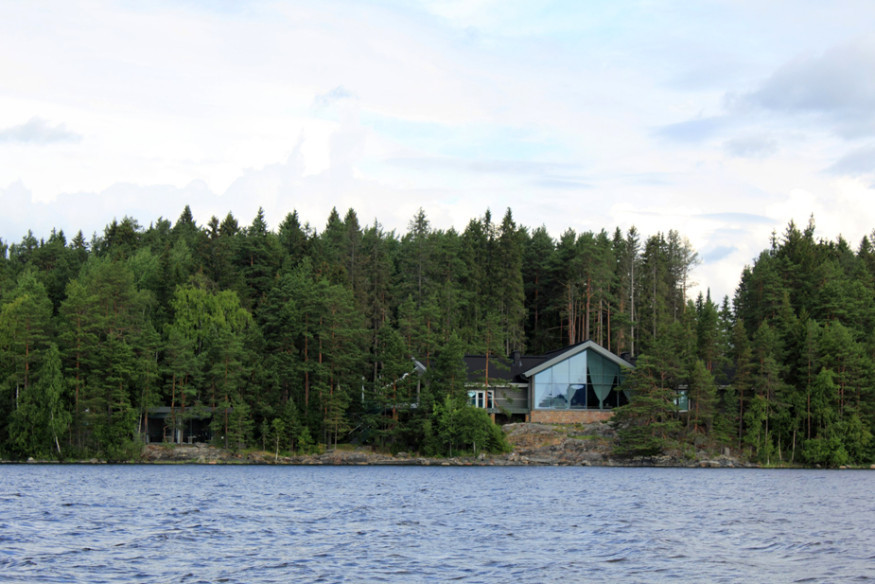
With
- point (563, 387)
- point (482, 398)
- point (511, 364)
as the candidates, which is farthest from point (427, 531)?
point (511, 364)

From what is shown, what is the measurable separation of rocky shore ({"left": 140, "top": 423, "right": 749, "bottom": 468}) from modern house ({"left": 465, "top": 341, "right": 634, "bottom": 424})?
14.4 feet

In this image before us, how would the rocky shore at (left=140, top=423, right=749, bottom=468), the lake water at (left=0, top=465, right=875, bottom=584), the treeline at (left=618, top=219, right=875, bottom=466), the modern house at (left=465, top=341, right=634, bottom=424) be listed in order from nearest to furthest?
1. the lake water at (left=0, top=465, right=875, bottom=584)
2. the rocky shore at (left=140, top=423, right=749, bottom=468)
3. the treeline at (left=618, top=219, right=875, bottom=466)
4. the modern house at (left=465, top=341, right=634, bottom=424)

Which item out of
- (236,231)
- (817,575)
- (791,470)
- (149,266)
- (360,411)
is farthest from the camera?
(236,231)

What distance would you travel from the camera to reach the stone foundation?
70000mm

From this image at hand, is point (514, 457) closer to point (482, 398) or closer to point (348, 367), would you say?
point (482, 398)

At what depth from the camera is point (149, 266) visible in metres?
84.8

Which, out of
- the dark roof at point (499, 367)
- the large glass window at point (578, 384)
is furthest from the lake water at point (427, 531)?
the large glass window at point (578, 384)

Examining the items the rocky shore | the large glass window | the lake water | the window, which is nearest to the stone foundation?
the large glass window

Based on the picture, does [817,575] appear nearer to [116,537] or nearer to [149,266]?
[116,537]

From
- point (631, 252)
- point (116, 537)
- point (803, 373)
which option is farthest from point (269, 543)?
point (631, 252)

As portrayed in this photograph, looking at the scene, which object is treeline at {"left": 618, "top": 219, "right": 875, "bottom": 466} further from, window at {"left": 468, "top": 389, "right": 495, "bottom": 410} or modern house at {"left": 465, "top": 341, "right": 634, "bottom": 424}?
window at {"left": 468, "top": 389, "right": 495, "bottom": 410}

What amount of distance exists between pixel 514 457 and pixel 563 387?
948cm

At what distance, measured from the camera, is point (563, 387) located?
233 ft

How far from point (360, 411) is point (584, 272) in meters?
28.8
